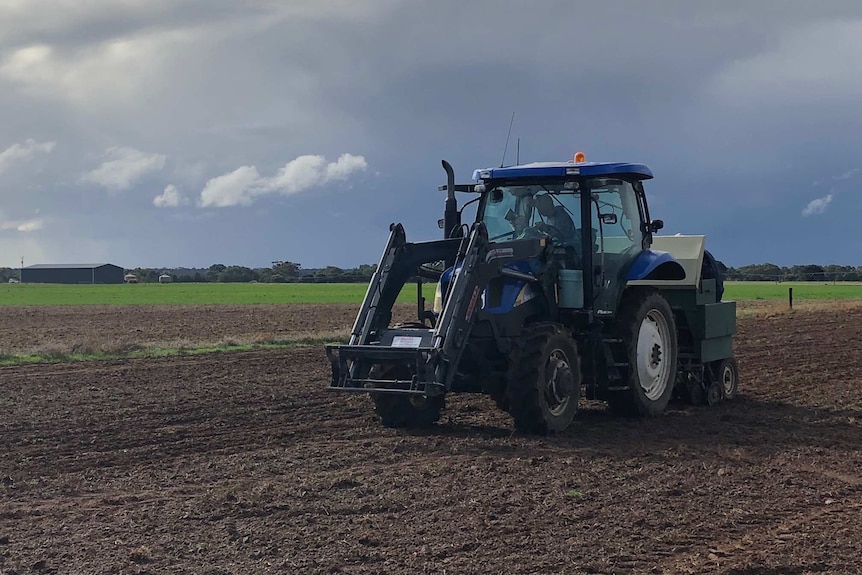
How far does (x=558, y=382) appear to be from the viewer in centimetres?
909

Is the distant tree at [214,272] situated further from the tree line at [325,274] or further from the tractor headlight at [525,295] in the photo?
the tractor headlight at [525,295]

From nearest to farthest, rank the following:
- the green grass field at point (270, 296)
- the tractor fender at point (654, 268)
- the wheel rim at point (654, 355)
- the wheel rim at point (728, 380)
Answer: the tractor fender at point (654, 268) → the wheel rim at point (654, 355) → the wheel rim at point (728, 380) → the green grass field at point (270, 296)

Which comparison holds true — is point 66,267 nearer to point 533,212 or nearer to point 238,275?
point 238,275

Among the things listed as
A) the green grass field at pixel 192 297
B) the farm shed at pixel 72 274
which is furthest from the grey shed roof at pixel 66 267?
the green grass field at pixel 192 297

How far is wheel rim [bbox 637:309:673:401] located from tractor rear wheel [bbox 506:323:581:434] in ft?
4.52

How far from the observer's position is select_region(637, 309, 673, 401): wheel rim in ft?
34.1

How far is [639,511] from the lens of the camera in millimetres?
6516

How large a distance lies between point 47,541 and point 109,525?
1.37ft

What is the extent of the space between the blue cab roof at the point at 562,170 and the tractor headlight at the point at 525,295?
115 centimetres

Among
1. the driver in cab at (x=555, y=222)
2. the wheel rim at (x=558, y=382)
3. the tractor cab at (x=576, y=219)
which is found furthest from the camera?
the driver in cab at (x=555, y=222)

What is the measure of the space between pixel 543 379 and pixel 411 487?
209 centimetres

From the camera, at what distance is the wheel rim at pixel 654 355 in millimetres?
10391

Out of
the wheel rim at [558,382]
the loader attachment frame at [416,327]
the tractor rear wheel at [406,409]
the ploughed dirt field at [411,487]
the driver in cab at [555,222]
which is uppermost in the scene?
the driver in cab at [555,222]

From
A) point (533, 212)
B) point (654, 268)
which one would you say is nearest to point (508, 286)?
point (533, 212)
